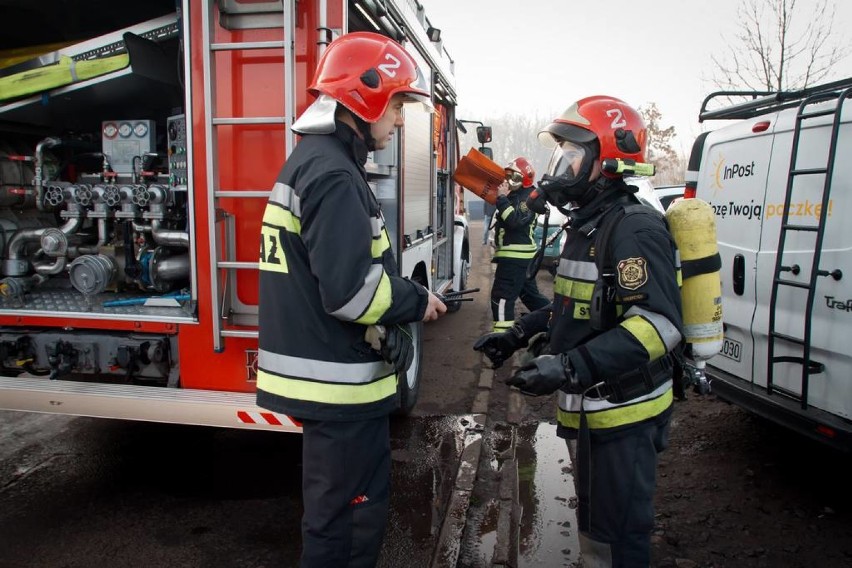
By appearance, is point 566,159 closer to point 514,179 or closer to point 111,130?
point 111,130

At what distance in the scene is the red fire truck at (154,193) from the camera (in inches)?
124

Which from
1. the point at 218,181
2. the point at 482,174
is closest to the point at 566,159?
the point at 218,181

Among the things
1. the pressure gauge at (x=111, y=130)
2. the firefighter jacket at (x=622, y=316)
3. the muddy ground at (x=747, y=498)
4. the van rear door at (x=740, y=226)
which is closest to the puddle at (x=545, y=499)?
the muddy ground at (x=747, y=498)

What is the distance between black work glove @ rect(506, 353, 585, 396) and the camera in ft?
6.74

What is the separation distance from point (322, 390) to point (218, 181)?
5.19 feet

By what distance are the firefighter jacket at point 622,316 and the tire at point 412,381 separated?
2225 mm

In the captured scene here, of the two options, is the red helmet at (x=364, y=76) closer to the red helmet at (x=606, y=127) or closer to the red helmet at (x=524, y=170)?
the red helmet at (x=606, y=127)

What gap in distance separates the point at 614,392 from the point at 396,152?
2.65 metres

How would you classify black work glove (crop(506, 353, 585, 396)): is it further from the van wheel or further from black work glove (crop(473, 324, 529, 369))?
the van wheel

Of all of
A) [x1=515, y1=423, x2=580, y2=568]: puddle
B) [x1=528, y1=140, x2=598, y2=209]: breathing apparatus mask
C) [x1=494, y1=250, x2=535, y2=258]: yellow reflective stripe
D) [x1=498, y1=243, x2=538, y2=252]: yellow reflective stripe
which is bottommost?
[x1=515, y1=423, x2=580, y2=568]: puddle

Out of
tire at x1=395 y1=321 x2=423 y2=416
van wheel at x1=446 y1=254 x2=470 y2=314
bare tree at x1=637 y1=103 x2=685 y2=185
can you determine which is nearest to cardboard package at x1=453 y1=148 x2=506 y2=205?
van wheel at x1=446 y1=254 x2=470 y2=314

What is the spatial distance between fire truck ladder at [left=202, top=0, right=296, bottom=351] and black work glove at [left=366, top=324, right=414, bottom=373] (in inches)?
49.4

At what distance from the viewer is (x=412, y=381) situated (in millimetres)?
4836

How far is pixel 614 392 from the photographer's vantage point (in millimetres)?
2225
